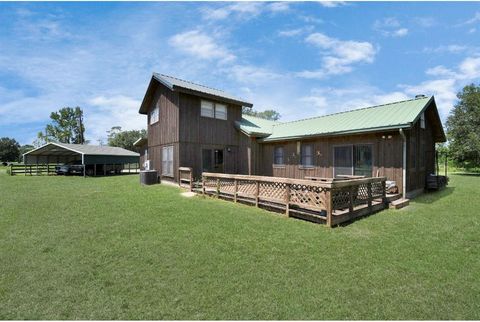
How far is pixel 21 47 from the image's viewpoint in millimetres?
10500

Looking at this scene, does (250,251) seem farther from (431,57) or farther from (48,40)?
(431,57)

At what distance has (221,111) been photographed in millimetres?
15234

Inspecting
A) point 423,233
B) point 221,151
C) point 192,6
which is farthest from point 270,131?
point 423,233

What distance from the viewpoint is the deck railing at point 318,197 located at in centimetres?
642

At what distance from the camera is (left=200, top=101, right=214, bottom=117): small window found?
1437 cm

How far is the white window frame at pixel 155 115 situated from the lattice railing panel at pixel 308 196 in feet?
37.7

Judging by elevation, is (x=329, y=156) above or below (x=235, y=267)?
above

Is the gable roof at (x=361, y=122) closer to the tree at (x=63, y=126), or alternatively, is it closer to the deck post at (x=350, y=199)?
the deck post at (x=350, y=199)

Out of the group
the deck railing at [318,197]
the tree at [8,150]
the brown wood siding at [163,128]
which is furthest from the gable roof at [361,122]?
the tree at [8,150]

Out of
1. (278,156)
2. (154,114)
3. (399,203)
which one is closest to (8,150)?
(154,114)

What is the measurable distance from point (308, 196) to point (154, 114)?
12.9 m

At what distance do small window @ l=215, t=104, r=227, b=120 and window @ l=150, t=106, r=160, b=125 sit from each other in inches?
153

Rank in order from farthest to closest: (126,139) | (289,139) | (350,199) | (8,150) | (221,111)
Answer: (8,150), (126,139), (221,111), (289,139), (350,199)

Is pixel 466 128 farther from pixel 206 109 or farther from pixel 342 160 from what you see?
pixel 206 109
